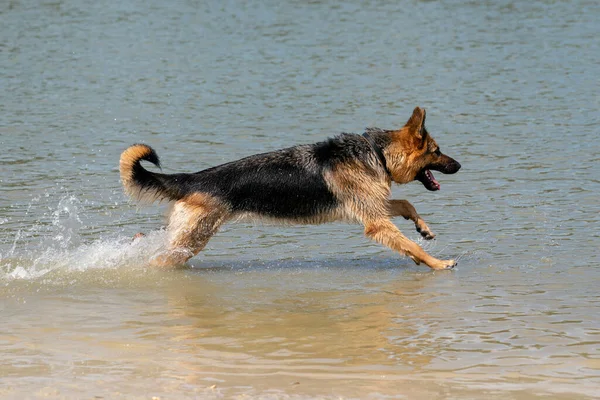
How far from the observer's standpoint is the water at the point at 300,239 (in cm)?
539

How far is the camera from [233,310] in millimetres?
6816

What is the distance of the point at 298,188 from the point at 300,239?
119 cm

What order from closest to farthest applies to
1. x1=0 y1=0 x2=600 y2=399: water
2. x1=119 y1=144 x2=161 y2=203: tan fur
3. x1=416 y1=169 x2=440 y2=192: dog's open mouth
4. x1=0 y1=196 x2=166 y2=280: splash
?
x1=0 y1=0 x2=600 y2=399: water, x1=119 y1=144 x2=161 y2=203: tan fur, x1=0 y1=196 x2=166 y2=280: splash, x1=416 y1=169 x2=440 y2=192: dog's open mouth

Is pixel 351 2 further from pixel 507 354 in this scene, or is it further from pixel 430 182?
pixel 507 354

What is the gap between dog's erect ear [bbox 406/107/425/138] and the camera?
27.0ft

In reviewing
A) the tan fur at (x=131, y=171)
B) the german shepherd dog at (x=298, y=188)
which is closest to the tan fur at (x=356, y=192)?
the german shepherd dog at (x=298, y=188)

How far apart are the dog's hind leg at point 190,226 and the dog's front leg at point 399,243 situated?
1.16m

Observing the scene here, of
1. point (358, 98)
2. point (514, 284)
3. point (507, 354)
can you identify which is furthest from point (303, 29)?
point (507, 354)

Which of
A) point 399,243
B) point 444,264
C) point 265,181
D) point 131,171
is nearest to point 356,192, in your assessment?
point 399,243

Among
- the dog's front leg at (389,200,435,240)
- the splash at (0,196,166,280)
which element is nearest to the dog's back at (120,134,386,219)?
the dog's front leg at (389,200,435,240)

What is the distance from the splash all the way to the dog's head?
195 centimetres

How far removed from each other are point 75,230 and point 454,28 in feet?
52.8

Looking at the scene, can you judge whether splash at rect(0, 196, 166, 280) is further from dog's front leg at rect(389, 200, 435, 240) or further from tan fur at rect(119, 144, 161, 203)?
dog's front leg at rect(389, 200, 435, 240)

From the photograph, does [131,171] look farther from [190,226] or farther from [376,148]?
[376,148]
